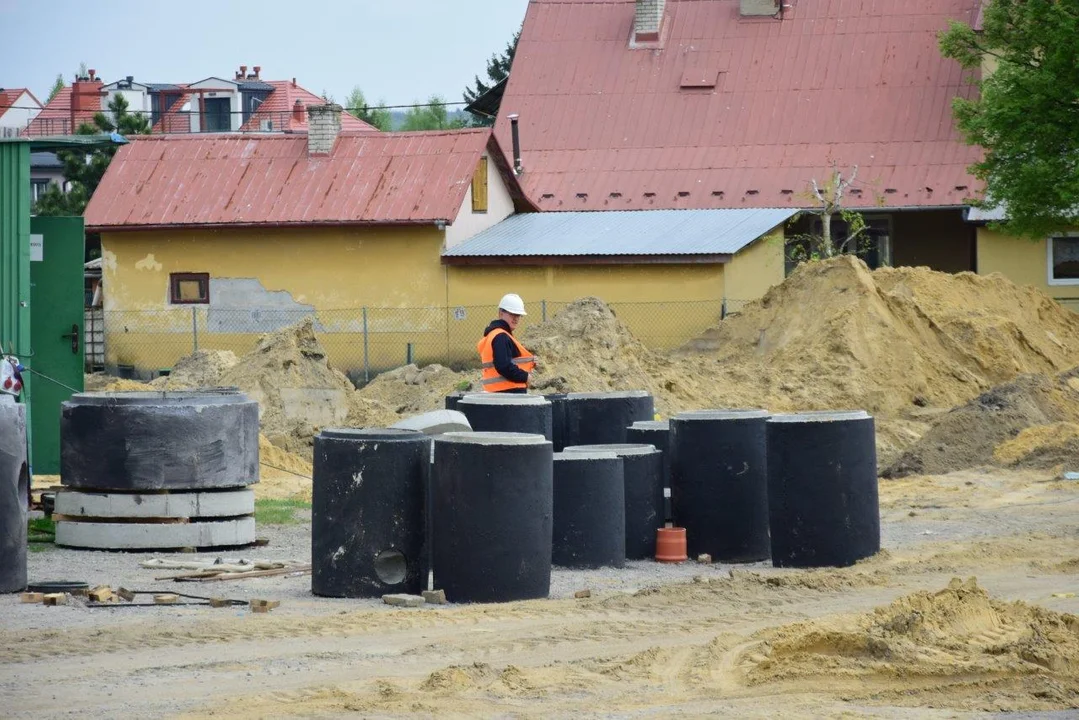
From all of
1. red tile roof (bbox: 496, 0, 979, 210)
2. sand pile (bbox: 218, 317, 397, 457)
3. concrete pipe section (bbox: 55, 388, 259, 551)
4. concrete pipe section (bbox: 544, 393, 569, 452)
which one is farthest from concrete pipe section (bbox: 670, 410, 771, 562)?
red tile roof (bbox: 496, 0, 979, 210)

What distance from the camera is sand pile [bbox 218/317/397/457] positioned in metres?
23.4

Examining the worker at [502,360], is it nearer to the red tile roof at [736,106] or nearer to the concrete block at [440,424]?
the concrete block at [440,424]

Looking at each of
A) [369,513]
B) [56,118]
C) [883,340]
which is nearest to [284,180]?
[883,340]

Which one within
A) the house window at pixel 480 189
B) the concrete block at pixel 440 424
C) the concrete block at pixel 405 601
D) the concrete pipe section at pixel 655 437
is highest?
the house window at pixel 480 189

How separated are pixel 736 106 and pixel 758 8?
157 inches

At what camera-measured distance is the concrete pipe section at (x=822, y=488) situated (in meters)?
11.9

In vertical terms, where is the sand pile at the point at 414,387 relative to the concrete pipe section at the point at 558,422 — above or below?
above

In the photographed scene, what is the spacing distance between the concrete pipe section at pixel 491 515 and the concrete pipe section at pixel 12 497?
9.08ft

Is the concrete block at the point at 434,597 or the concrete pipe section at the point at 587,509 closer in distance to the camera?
the concrete block at the point at 434,597

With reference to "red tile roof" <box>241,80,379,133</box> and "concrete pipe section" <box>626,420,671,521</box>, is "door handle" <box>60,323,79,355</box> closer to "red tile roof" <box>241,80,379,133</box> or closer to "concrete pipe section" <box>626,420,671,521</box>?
"concrete pipe section" <box>626,420,671,521</box>

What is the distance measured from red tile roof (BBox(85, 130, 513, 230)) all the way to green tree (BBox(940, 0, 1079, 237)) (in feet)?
34.9

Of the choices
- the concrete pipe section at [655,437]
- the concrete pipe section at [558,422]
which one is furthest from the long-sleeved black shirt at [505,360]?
the concrete pipe section at [655,437]

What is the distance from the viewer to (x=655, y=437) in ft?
44.5

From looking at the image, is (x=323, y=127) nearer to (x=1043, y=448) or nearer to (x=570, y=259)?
(x=570, y=259)
